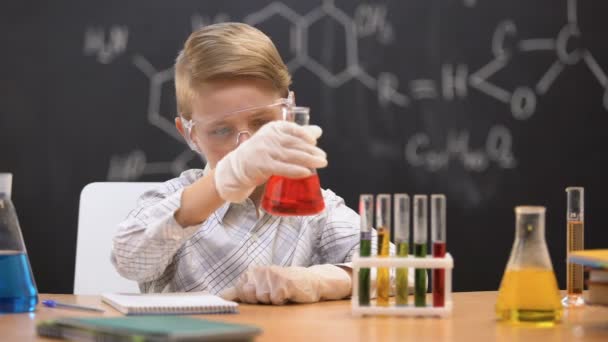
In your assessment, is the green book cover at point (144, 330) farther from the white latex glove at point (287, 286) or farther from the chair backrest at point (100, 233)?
the chair backrest at point (100, 233)

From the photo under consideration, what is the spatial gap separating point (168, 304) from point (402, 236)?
1.17 ft

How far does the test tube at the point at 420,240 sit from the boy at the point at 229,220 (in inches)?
11.0

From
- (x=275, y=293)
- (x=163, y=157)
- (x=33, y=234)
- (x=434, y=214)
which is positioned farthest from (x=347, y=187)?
(x=434, y=214)

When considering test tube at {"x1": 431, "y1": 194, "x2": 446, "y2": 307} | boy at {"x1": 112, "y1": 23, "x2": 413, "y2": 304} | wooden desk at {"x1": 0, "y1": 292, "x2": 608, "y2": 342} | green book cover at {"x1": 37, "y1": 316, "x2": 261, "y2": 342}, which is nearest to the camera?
green book cover at {"x1": 37, "y1": 316, "x2": 261, "y2": 342}

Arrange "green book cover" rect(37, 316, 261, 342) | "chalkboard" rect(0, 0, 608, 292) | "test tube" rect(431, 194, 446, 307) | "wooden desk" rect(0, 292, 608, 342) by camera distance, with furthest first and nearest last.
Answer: "chalkboard" rect(0, 0, 608, 292)
"test tube" rect(431, 194, 446, 307)
"wooden desk" rect(0, 292, 608, 342)
"green book cover" rect(37, 316, 261, 342)

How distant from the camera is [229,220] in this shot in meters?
1.88

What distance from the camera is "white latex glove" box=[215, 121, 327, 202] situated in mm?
1332

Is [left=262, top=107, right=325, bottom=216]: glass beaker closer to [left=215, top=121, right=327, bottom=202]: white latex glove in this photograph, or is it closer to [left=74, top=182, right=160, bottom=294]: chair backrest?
[left=215, top=121, right=327, bottom=202]: white latex glove

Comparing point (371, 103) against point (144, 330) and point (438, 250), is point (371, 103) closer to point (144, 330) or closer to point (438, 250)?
point (438, 250)

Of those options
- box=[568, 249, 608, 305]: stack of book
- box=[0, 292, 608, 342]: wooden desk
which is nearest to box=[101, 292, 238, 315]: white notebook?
box=[0, 292, 608, 342]: wooden desk

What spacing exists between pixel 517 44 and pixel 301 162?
1838mm

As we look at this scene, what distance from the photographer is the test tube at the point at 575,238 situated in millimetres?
1379

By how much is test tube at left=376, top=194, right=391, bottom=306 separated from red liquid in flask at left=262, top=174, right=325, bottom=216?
0.09 meters

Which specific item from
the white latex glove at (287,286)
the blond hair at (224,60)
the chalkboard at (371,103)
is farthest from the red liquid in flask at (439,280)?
the chalkboard at (371,103)
